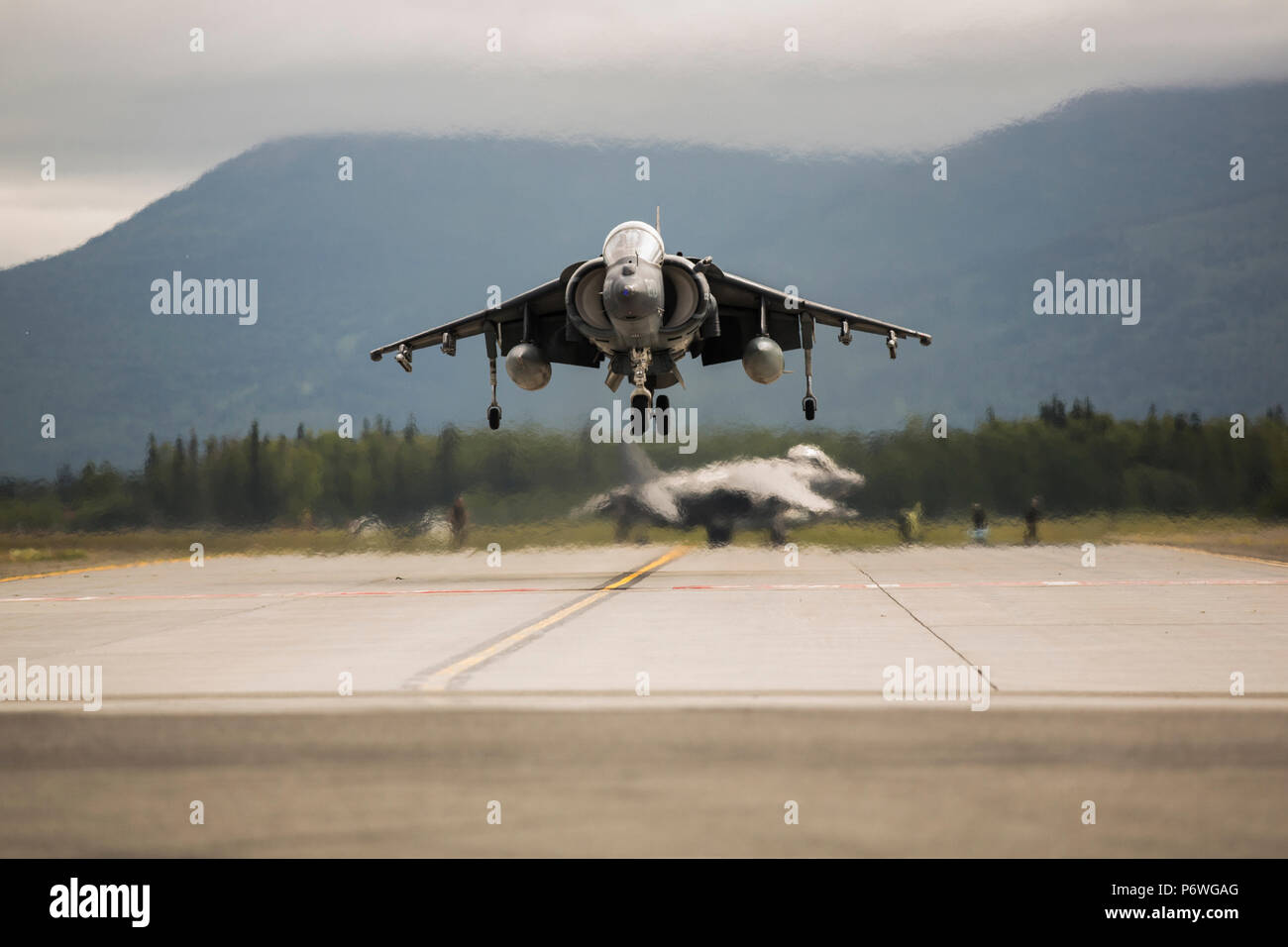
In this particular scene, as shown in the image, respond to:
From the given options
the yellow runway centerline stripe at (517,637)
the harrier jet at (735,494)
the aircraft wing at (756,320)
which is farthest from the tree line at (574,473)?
the yellow runway centerline stripe at (517,637)

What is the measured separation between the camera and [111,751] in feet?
25.7

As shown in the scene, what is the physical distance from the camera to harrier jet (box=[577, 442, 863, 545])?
3206 centimetres

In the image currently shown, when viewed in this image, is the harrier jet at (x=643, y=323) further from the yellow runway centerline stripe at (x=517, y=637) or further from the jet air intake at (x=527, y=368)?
the yellow runway centerline stripe at (x=517, y=637)

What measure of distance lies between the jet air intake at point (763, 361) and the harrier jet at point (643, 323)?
0.06 ft

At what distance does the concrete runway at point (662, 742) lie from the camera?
6.14 m

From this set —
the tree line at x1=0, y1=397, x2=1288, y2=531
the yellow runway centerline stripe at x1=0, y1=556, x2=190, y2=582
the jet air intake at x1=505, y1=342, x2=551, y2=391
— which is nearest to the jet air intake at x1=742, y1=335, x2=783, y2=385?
the jet air intake at x1=505, y1=342, x2=551, y2=391

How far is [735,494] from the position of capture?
3359 cm

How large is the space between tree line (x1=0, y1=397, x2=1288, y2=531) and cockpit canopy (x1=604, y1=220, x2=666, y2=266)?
26.7 ft

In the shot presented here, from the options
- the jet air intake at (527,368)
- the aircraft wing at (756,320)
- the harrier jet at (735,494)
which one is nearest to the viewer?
the jet air intake at (527,368)

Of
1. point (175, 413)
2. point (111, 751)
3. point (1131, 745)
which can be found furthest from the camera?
point (175, 413)

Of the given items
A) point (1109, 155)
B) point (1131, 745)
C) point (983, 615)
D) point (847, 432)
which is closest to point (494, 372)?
point (847, 432)

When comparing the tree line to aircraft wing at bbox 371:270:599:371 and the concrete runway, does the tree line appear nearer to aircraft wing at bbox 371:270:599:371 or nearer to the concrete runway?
aircraft wing at bbox 371:270:599:371

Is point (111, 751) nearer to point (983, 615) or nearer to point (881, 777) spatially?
point (881, 777)
